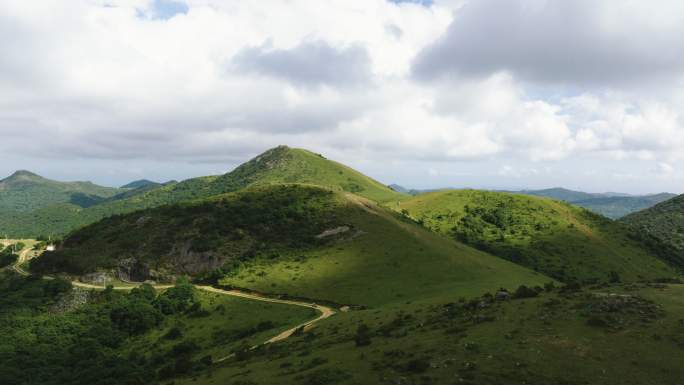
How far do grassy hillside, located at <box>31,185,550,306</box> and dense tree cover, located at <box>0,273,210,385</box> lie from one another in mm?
15042

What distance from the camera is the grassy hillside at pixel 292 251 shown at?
90062 millimetres

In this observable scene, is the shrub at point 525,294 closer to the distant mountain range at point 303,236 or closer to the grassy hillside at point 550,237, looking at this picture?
the distant mountain range at point 303,236

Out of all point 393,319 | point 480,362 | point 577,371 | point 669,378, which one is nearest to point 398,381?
point 480,362

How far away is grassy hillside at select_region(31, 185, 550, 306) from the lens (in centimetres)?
9006

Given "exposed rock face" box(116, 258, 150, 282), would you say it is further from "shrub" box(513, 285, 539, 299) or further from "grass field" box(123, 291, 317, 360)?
"shrub" box(513, 285, 539, 299)

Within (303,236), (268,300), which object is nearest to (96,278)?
(268,300)

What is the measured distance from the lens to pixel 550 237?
6289 inches

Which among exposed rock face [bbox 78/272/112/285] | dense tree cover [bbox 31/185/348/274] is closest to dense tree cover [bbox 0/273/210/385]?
exposed rock face [bbox 78/272/112/285]

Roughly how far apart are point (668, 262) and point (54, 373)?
7477 inches

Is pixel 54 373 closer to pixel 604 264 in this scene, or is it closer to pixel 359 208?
pixel 359 208

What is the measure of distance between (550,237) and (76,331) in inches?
6029

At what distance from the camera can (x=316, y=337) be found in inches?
2064

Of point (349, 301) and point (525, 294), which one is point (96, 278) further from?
point (525, 294)

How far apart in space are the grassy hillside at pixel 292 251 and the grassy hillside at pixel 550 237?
121 feet
